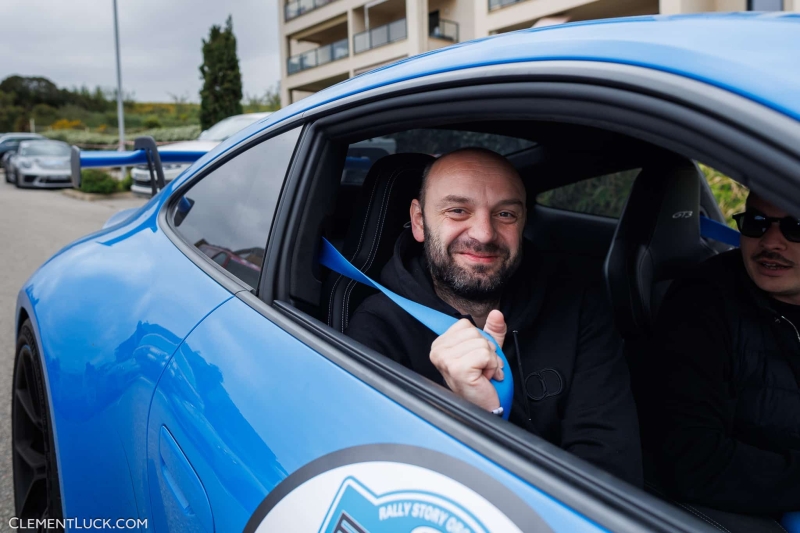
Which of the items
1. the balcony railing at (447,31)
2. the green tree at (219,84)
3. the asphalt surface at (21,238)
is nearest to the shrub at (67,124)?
the green tree at (219,84)

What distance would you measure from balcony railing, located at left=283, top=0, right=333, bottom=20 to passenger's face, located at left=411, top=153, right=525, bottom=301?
2684 centimetres

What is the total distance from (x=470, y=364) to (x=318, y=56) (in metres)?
27.1

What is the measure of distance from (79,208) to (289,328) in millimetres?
13807

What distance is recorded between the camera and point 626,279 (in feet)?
8.09

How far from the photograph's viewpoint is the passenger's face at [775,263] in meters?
1.66

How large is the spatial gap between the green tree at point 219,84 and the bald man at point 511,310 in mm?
32338

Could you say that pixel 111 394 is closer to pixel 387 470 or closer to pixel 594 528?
pixel 387 470

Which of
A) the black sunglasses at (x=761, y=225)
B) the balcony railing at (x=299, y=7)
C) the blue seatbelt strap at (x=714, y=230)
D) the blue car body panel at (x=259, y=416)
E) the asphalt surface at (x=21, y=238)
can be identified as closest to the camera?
the blue car body panel at (x=259, y=416)

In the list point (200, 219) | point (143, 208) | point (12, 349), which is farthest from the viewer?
point (12, 349)

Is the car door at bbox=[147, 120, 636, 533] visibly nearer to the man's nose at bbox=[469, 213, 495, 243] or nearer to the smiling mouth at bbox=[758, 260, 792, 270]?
the man's nose at bbox=[469, 213, 495, 243]

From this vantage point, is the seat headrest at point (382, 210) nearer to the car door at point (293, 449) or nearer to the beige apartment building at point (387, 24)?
the car door at point (293, 449)

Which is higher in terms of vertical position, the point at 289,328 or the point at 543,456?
the point at 289,328

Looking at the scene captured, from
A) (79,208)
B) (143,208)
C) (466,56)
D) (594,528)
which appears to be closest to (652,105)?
(466,56)

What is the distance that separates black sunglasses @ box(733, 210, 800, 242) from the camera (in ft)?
5.29
